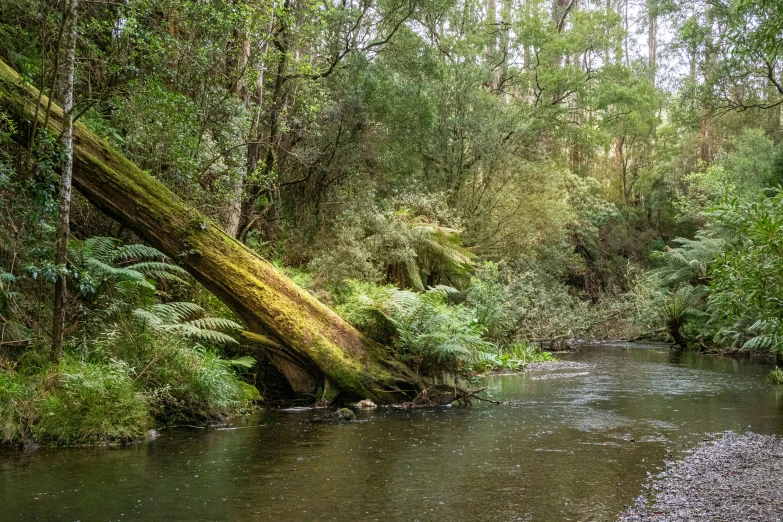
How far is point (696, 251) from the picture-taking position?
69.3 ft

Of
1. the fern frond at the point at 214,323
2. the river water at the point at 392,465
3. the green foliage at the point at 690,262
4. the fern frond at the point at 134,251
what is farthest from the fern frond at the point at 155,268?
the green foliage at the point at 690,262

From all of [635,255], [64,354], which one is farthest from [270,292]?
[635,255]

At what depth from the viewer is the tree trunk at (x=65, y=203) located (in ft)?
22.1

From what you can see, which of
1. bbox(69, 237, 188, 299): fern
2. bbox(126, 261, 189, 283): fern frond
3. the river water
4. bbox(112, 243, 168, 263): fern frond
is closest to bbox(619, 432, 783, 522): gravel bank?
the river water

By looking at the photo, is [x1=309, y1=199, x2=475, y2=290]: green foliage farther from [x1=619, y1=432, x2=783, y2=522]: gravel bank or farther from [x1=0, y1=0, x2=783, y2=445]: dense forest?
[x1=619, y1=432, x2=783, y2=522]: gravel bank

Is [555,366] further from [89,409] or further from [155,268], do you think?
[89,409]

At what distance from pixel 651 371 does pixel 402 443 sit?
28.6 ft

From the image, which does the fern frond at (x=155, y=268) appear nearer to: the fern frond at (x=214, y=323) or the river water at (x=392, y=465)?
the fern frond at (x=214, y=323)

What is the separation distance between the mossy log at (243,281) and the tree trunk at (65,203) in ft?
3.91

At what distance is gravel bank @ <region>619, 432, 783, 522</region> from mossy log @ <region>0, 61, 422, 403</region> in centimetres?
432

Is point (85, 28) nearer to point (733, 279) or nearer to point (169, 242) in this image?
point (169, 242)

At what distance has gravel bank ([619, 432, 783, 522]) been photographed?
13.3 ft

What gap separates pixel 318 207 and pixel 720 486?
11936 mm

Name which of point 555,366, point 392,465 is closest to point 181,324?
point 392,465
